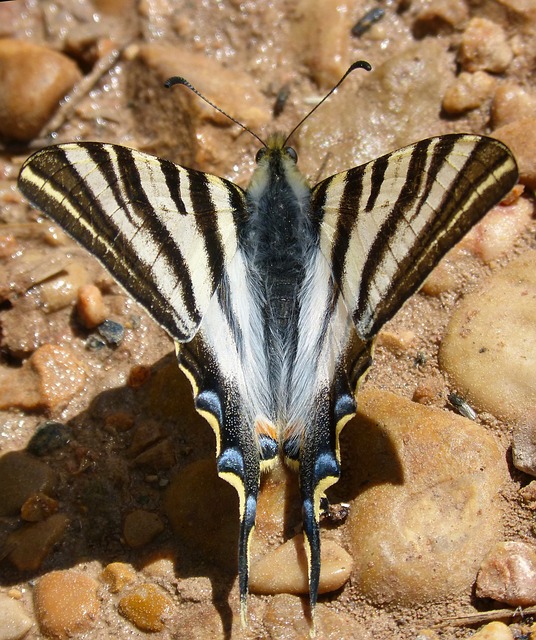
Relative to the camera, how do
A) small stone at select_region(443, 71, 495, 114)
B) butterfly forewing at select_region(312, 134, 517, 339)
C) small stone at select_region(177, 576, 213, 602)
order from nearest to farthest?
butterfly forewing at select_region(312, 134, 517, 339) < small stone at select_region(177, 576, 213, 602) < small stone at select_region(443, 71, 495, 114)

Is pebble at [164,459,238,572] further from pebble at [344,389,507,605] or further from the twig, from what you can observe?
the twig

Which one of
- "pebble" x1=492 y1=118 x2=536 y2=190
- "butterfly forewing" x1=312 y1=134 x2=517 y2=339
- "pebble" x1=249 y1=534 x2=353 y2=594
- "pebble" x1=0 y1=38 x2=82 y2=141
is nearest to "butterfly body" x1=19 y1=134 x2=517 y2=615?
"butterfly forewing" x1=312 y1=134 x2=517 y2=339

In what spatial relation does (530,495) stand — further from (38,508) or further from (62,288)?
(62,288)

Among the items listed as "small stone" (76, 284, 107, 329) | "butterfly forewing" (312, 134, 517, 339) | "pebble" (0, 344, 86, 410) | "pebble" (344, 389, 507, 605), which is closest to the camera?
"butterfly forewing" (312, 134, 517, 339)

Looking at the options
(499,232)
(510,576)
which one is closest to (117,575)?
(510,576)

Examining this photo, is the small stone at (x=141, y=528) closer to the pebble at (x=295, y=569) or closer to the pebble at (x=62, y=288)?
the pebble at (x=295, y=569)

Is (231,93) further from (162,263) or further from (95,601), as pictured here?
(95,601)

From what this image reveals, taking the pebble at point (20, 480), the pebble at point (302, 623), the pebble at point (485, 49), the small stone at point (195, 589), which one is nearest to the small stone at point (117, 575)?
the small stone at point (195, 589)
